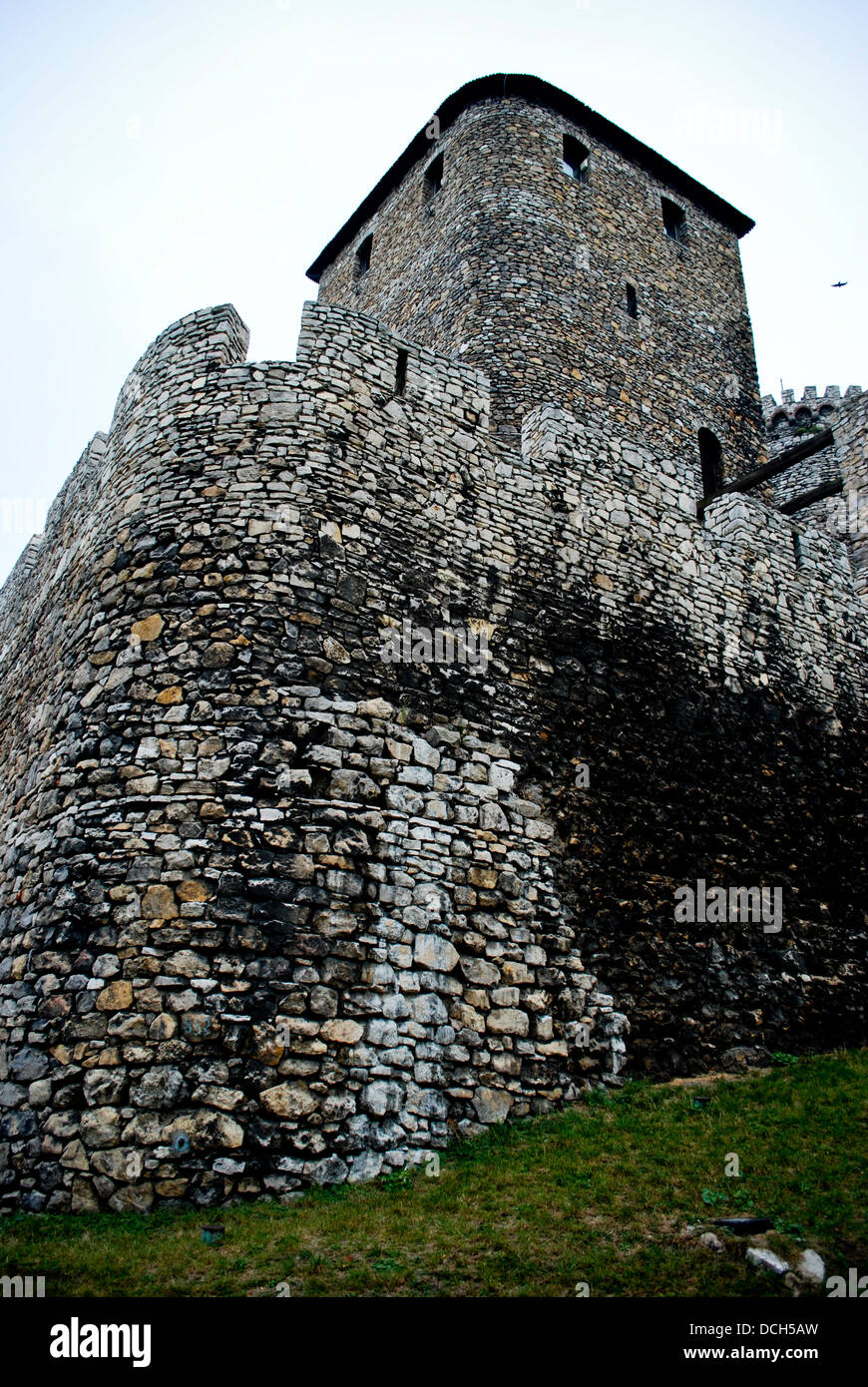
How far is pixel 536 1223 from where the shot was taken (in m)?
4.84

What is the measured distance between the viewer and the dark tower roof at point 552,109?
52.3 feet

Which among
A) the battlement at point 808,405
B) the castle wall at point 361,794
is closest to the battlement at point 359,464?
the castle wall at point 361,794

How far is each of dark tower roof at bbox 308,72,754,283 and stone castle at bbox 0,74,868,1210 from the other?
958cm

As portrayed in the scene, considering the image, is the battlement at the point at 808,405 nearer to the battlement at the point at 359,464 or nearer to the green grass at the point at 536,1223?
the battlement at the point at 359,464

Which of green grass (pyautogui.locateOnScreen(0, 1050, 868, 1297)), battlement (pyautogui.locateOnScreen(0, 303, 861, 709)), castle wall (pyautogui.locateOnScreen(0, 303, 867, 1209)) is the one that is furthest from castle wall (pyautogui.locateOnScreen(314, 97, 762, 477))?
green grass (pyautogui.locateOnScreen(0, 1050, 868, 1297))

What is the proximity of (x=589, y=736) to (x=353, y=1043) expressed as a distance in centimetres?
377

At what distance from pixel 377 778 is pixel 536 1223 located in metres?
3.11

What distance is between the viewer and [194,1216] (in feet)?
16.3

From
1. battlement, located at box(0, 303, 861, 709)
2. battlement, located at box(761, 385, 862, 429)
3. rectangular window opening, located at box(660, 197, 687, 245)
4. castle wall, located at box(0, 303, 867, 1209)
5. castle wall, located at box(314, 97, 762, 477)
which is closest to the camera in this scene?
castle wall, located at box(0, 303, 867, 1209)

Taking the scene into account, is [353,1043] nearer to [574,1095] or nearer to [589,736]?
[574,1095]

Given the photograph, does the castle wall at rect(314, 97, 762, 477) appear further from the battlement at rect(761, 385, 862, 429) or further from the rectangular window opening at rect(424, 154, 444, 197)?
the battlement at rect(761, 385, 862, 429)

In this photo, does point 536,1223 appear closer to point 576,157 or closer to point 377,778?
point 377,778

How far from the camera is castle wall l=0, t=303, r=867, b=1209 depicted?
559 centimetres
